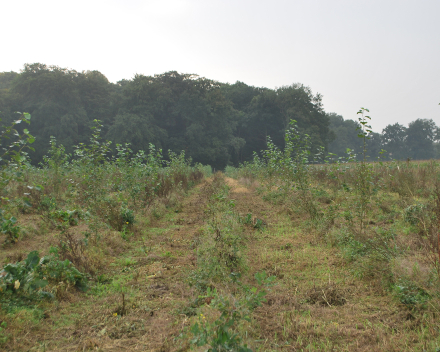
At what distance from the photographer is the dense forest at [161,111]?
1121 inches

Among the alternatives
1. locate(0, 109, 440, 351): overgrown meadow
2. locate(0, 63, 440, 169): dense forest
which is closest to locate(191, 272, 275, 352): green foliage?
locate(0, 109, 440, 351): overgrown meadow

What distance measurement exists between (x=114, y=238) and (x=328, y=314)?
4.23 meters

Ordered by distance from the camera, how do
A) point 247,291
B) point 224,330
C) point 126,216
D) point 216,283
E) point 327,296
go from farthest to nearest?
1. point 126,216
2. point 216,283
3. point 327,296
4. point 247,291
5. point 224,330

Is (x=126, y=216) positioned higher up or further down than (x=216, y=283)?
higher up

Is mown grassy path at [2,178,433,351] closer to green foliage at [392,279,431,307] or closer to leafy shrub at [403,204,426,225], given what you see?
green foliage at [392,279,431,307]

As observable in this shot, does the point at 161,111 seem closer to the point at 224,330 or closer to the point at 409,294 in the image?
the point at 409,294

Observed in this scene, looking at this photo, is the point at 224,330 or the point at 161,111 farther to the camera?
the point at 161,111

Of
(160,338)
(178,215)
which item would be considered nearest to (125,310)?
(160,338)

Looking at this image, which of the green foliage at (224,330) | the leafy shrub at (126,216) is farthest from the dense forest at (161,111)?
the green foliage at (224,330)

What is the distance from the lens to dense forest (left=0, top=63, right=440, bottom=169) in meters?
28.5

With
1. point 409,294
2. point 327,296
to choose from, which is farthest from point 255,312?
point 409,294

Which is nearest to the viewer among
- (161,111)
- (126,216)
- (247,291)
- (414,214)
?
(247,291)

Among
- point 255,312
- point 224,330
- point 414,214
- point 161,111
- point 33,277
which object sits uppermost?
point 161,111

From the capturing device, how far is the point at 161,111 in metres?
35.1
